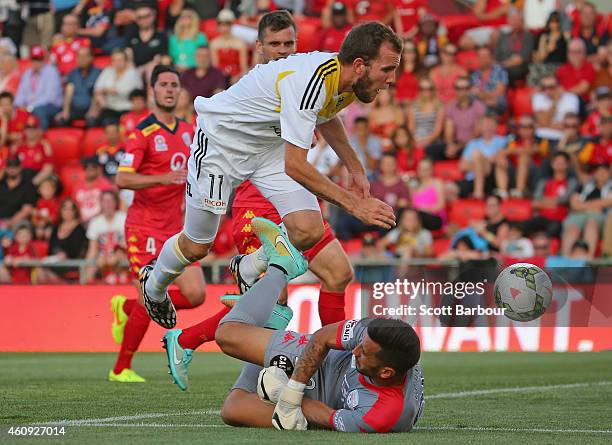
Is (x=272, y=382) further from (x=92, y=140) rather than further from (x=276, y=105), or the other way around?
(x=92, y=140)

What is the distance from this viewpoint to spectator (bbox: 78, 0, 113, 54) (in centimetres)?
2061

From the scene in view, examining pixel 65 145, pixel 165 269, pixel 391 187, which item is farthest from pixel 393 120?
pixel 165 269

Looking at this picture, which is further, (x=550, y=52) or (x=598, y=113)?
(x=550, y=52)

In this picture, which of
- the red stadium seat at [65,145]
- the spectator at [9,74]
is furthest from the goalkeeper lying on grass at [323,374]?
the spectator at [9,74]

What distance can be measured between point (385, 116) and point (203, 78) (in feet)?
9.31

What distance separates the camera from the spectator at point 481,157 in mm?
17250

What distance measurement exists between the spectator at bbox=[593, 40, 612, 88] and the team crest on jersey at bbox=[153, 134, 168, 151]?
9.31m

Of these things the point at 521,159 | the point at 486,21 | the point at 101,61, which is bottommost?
the point at 521,159

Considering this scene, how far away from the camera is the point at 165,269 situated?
8930mm

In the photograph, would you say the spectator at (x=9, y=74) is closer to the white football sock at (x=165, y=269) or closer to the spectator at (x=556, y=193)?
the spectator at (x=556, y=193)

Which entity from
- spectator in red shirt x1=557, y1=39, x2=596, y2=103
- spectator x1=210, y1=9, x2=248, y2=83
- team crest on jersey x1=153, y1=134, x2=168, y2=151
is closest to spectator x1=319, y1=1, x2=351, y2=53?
spectator x1=210, y1=9, x2=248, y2=83

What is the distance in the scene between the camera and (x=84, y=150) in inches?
765

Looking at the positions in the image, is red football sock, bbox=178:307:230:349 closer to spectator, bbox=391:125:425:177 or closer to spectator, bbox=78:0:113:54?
spectator, bbox=391:125:425:177

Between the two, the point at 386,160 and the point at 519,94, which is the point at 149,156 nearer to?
the point at 386,160
